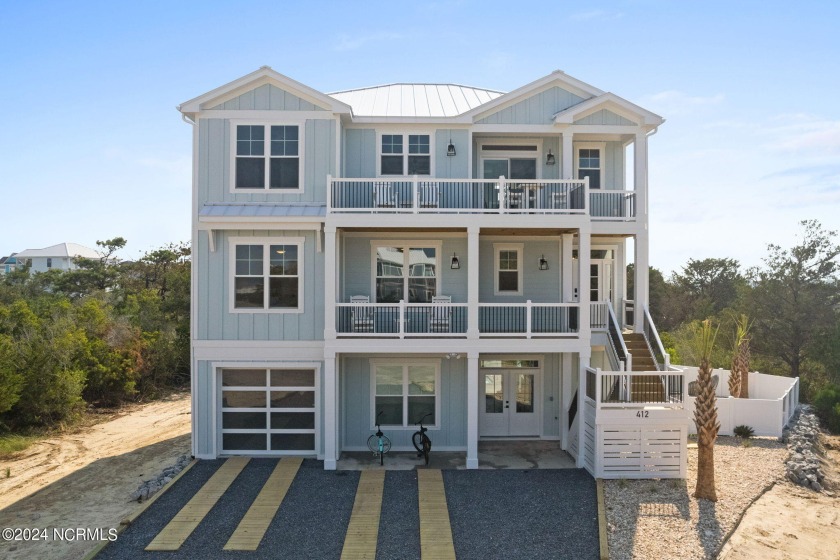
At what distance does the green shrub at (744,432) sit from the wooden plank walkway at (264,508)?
40.1ft

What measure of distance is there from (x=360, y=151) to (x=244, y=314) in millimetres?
5053

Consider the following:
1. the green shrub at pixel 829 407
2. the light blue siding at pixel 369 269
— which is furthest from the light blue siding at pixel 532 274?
the green shrub at pixel 829 407

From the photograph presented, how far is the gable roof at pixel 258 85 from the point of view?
13469 millimetres

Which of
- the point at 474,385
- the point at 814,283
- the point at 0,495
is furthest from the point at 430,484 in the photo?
the point at 814,283

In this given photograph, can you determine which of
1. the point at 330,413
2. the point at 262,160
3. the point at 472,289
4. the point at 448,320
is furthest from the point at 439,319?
the point at 262,160

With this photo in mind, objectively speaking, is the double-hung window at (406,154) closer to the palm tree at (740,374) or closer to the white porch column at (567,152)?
the white porch column at (567,152)

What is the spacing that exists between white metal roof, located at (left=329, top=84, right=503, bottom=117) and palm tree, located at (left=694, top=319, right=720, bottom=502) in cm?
820

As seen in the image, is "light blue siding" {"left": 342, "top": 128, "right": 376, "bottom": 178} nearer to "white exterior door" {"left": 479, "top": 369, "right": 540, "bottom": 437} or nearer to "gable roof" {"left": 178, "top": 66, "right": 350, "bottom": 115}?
"gable roof" {"left": 178, "top": 66, "right": 350, "bottom": 115}

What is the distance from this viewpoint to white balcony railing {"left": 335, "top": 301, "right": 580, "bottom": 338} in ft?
42.8

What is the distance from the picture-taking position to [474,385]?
42.5 feet

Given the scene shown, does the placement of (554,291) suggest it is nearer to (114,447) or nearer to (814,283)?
(114,447)

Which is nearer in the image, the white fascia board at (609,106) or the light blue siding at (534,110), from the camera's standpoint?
the white fascia board at (609,106)

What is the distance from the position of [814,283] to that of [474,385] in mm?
22497

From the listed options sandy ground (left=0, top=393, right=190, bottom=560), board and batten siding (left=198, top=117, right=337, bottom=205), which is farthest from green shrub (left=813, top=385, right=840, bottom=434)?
sandy ground (left=0, top=393, right=190, bottom=560)
